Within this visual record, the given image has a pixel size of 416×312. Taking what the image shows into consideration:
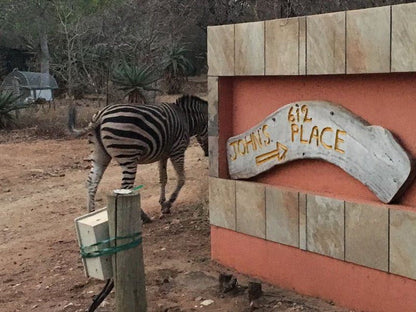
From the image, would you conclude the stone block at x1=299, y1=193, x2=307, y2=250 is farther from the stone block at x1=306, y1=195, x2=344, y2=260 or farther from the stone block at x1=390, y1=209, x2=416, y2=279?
the stone block at x1=390, y1=209, x2=416, y2=279

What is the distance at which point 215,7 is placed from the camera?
13.3m

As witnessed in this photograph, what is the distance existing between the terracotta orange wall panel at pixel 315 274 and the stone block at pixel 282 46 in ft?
4.72

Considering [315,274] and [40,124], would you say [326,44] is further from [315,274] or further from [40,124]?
[40,124]

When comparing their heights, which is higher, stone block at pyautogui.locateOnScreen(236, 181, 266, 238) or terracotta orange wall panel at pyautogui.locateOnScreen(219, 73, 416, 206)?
terracotta orange wall panel at pyautogui.locateOnScreen(219, 73, 416, 206)

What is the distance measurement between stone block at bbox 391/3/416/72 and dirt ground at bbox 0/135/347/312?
184 centimetres

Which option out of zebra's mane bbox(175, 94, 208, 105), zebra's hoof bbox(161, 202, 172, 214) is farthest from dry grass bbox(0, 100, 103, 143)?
zebra's hoof bbox(161, 202, 172, 214)

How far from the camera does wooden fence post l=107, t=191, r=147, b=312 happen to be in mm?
3627

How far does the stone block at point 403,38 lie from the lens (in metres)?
3.93

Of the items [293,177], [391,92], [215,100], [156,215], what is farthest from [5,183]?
[391,92]

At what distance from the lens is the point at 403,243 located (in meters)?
4.07

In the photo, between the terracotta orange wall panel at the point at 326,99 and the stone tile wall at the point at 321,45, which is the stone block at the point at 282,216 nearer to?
the terracotta orange wall panel at the point at 326,99

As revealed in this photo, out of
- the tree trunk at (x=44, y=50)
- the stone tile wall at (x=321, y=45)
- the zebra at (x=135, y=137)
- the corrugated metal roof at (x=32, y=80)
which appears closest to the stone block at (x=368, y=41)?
the stone tile wall at (x=321, y=45)

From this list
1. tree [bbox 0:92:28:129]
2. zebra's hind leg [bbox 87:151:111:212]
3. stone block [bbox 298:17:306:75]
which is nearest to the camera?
stone block [bbox 298:17:306:75]

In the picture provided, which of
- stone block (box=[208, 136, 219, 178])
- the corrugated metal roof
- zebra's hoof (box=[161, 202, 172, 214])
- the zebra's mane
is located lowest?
zebra's hoof (box=[161, 202, 172, 214])
